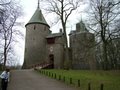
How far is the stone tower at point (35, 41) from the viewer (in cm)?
4588

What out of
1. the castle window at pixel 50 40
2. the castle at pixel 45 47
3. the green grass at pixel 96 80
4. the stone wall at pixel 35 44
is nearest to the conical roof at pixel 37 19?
the castle at pixel 45 47

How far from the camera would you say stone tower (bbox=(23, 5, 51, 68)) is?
45878 mm

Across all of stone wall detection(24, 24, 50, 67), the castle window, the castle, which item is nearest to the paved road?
the castle

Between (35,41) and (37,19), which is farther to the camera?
(37,19)

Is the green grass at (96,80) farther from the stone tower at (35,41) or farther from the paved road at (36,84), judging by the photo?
the stone tower at (35,41)

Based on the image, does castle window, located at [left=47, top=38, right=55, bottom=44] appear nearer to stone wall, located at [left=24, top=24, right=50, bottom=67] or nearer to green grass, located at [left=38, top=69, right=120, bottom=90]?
stone wall, located at [left=24, top=24, right=50, bottom=67]

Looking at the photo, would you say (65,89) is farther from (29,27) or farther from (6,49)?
(29,27)

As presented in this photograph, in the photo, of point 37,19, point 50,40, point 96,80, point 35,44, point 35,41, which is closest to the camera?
point 96,80

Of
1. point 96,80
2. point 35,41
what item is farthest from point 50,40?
point 96,80

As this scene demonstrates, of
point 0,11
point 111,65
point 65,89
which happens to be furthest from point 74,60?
point 0,11

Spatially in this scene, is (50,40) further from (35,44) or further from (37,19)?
(37,19)

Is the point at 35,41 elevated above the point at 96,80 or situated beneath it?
elevated above

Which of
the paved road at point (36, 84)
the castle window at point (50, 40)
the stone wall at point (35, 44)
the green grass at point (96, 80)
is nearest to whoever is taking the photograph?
the green grass at point (96, 80)

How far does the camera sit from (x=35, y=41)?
46969 millimetres
